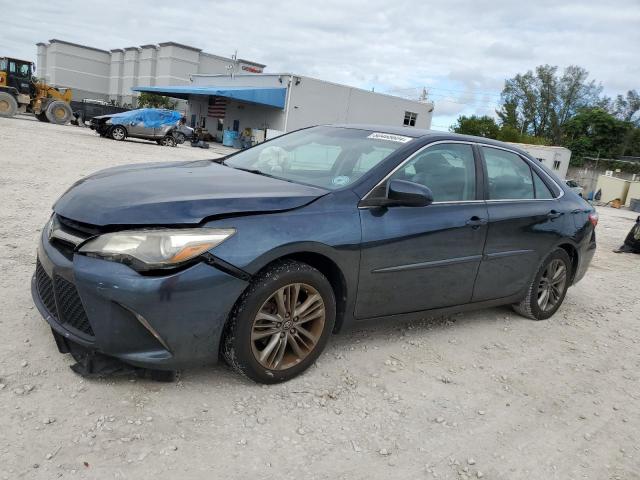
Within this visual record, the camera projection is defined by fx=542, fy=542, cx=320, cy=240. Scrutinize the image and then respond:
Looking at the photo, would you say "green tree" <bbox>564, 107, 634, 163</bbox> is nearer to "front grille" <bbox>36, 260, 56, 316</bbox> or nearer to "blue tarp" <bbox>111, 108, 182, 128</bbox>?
"blue tarp" <bbox>111, 108, 182, 128</bbox>

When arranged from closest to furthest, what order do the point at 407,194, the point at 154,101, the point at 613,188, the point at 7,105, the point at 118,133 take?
A: the point at 407,194 → the point at 118,133 → the point at 7,105 → the point at 613,188 → the point at 154,101

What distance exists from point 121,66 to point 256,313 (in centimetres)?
8411

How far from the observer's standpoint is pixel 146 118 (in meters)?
25.8

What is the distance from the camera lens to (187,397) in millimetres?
3004

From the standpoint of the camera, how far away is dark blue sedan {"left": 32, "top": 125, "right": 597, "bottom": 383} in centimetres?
277

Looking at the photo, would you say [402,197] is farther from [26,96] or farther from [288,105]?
[288,105]

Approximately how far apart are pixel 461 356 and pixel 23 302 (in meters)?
3.25

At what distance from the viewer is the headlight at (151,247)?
2.73 meters

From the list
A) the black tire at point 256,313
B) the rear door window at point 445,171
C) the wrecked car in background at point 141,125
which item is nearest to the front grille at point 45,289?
the black tire at point 256,313

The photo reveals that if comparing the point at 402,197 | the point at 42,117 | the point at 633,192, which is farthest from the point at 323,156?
the point at 633,192

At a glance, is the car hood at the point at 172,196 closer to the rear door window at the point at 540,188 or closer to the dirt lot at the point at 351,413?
the dirt lot at the point at 351,413

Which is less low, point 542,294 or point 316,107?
point 316,107

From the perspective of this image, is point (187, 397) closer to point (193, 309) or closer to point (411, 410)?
point (193, 309)

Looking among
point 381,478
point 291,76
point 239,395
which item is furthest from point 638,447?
point 291,76
